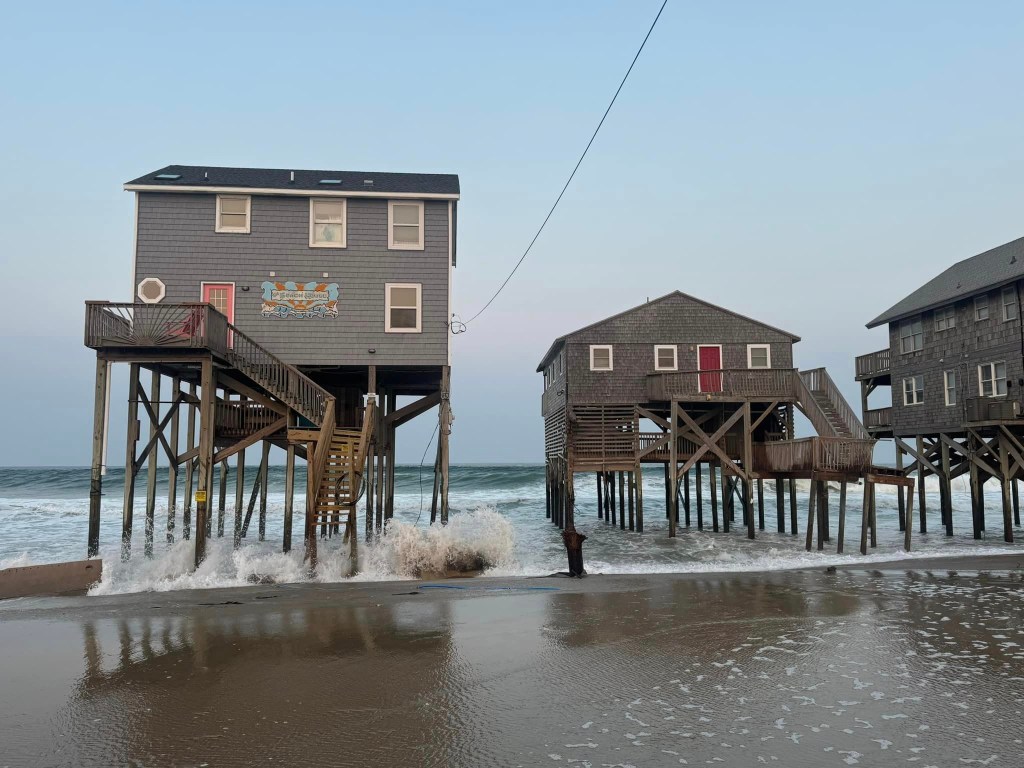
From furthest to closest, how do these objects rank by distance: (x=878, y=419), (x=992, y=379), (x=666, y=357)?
(x=878, y=419)
(x=666, y=357)
(x=992, y=379)

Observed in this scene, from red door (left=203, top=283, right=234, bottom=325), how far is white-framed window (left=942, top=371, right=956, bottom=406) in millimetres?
24877

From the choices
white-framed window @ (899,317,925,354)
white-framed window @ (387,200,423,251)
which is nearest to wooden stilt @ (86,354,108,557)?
white-framed window @ (387,200,423,251)

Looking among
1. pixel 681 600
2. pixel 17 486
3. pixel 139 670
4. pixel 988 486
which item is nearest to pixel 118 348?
pixel 139 670

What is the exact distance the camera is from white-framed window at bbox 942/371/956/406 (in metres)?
28.1

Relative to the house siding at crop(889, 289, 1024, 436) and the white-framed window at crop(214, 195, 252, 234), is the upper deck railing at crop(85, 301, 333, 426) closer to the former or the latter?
the white-framed window at crop(214, 195, 252, 234)

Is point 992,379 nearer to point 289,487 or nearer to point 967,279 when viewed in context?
point 967,279

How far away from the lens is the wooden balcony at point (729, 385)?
26312mm

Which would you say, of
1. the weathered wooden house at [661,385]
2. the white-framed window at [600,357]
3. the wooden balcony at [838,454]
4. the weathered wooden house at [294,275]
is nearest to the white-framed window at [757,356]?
the weathered wooden house at [661,385]

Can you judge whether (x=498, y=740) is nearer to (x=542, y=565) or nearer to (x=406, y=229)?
(x=542, y=565)

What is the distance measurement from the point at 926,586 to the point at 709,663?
8.03 meters

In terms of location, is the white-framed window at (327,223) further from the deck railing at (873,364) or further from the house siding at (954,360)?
the deck railing at (873,364)

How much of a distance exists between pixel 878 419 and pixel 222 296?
2776 cm

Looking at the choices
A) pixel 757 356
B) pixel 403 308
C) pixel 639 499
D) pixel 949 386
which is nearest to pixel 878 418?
pixel 949 386

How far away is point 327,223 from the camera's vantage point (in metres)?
21.8
